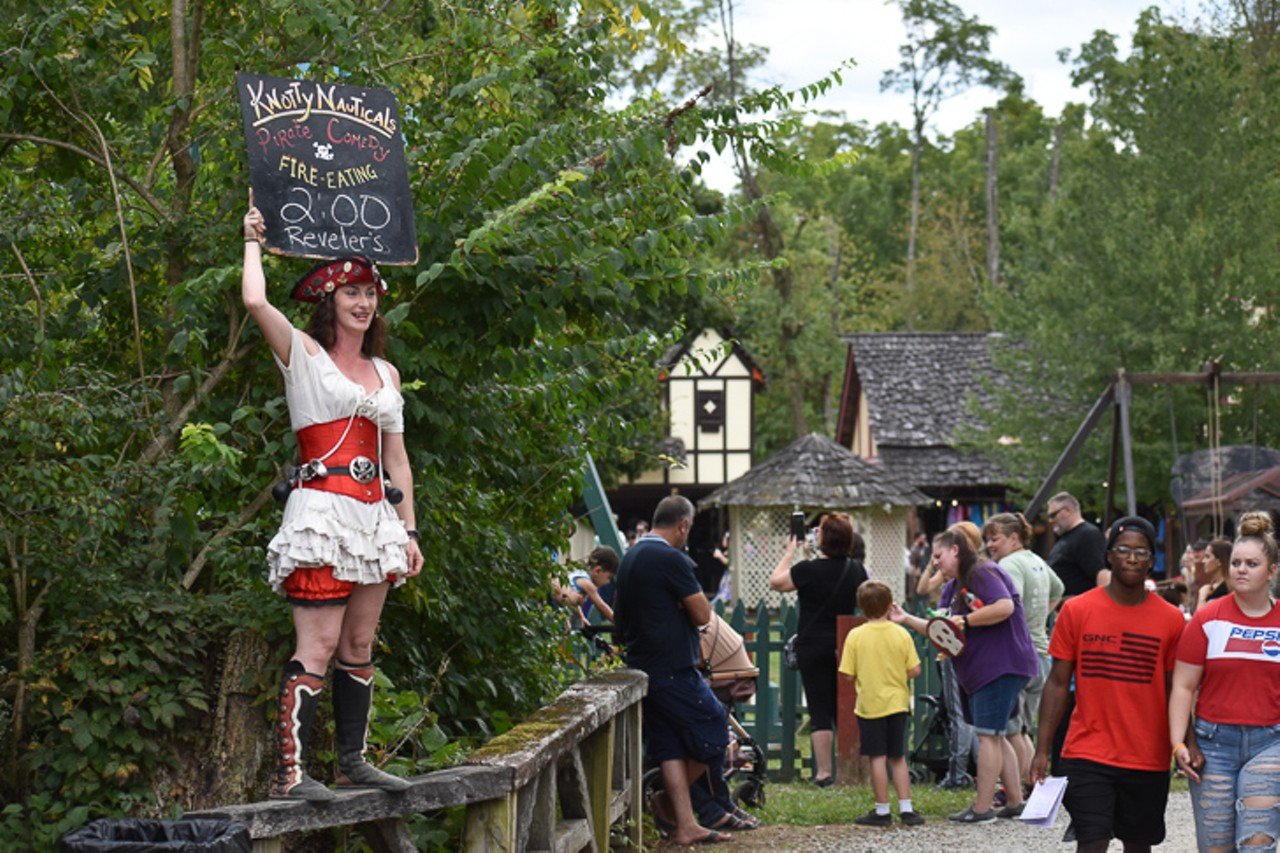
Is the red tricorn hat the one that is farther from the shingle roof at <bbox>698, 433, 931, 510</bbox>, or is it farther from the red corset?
the shingle roof at <bbox>698, 433, 931, 510</bbox>

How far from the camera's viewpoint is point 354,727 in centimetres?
570

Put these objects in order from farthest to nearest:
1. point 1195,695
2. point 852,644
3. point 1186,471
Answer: point 1186,471, point 852,644, point 1195,695

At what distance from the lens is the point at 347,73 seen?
6828 millimetres

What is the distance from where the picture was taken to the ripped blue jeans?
740 cm

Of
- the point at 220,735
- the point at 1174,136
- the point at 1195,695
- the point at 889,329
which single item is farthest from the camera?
the point at 889,329

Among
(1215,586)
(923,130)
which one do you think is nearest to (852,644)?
(1215,586)

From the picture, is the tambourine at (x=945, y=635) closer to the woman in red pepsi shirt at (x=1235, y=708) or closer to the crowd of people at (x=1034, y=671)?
the crowd of people at (x=1034, y=671)

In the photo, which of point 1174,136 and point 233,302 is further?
point 1174,136

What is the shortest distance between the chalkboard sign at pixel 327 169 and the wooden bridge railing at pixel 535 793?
5.41 feet

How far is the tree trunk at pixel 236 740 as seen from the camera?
6035mm

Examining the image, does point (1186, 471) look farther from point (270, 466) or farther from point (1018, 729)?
point (270, 466)

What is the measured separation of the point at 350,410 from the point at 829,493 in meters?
30.2

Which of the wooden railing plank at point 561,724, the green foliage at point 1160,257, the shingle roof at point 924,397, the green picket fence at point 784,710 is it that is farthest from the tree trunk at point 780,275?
the wooden railing plank at point 561,724

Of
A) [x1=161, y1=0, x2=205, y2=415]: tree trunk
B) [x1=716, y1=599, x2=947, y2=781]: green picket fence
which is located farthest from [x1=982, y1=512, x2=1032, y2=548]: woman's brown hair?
[x1=161, y1=0, x2=205, y2=415]: tree trunk
